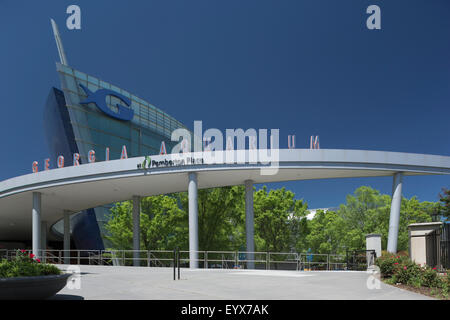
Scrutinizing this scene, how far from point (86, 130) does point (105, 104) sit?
450 cm

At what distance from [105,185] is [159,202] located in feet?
30.6

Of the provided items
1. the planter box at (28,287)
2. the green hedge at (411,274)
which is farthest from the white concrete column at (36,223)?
the green hedge at (411,274)

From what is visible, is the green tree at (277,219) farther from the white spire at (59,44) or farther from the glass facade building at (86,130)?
the white spire at (59,44)

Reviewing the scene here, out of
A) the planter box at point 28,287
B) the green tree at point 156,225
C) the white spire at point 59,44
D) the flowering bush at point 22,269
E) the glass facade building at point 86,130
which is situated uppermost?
the white spire at point 59,44

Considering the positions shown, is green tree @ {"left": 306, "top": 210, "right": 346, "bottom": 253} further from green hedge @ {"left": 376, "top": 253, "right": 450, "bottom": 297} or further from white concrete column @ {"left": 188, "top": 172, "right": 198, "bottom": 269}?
green hedge @ {"left": 376, "top": 253, "right": 450, "bottom": 297}

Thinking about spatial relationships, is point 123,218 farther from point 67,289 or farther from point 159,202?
point 67,289

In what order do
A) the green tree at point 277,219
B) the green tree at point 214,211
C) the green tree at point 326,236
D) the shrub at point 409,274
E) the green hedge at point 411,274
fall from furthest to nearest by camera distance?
the green tree at point 326,236 → the green tree at point 277,219 → the green tree at point 214,211 → the shrub at point 409,274 → the green hedge at point 411,274

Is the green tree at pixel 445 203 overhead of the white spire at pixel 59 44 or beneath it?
beneath

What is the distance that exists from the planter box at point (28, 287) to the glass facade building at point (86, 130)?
3395 centimetres

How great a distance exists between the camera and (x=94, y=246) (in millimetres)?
41031

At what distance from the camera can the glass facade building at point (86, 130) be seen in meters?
42.0

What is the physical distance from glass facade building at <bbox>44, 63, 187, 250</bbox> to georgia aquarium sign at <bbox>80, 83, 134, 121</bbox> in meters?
0.35
